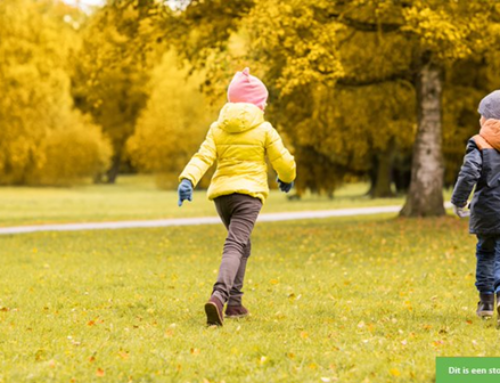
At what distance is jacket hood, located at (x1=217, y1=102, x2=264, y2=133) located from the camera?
6676 millimetres

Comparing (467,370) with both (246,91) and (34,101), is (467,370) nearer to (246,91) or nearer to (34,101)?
(246,91)

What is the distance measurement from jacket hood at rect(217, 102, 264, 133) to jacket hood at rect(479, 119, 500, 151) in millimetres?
1731

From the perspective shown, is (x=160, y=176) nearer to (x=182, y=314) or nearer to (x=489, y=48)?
(x=489, y=48)

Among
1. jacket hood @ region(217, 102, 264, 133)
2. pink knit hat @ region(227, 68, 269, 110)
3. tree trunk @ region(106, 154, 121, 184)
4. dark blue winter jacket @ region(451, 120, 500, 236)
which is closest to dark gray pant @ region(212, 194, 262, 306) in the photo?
jacket hood @ region(217, 102, 264, 133)

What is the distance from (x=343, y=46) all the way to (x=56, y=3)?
180ft

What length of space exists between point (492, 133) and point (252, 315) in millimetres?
2393

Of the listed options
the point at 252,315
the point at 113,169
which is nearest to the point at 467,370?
the point at 252,315

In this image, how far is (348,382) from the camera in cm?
467

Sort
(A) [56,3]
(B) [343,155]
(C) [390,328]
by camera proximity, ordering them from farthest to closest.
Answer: (A) [56,3] < (B) [343,155] < (C) [390,328]

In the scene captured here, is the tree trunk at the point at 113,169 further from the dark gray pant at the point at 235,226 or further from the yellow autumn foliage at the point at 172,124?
the dark gray pant at the point at 235,226

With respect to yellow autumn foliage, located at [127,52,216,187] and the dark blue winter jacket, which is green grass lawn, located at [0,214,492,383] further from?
yellow autumn foliage, located at [127,52,216,187]

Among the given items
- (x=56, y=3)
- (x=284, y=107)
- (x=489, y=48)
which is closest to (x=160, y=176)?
(x=56, y=3)

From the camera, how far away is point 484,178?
656 cm

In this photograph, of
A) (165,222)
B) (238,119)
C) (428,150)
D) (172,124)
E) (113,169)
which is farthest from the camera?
(113,169)
